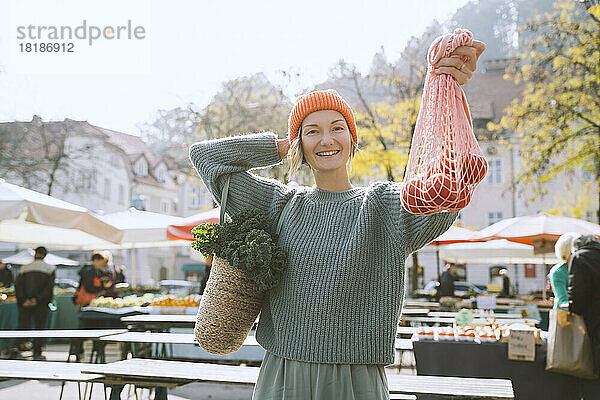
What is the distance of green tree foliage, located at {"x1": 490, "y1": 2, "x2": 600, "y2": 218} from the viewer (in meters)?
16.9

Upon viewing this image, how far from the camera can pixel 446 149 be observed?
191cm

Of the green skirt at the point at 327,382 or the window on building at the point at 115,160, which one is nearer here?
the green skirt at the point at 327,382

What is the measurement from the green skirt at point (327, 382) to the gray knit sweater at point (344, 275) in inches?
1.4

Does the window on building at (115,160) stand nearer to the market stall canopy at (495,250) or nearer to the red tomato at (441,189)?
the market stall canopy at (495,250)

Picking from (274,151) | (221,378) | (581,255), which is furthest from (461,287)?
(274,151)

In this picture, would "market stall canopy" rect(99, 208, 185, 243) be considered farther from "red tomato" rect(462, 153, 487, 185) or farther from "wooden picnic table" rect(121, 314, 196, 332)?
"red tomato" rect(462, 153, 487, 185)

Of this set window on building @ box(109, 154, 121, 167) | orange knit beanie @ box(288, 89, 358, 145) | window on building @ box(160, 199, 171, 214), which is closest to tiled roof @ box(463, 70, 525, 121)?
window on building @ box(109, 154, 121, 167)

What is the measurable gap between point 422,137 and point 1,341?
31.8 ft

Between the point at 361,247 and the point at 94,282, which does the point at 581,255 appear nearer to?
the point at 361,247

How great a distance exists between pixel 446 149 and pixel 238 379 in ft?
11.0

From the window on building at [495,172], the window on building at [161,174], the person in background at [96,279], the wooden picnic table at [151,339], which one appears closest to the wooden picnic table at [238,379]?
the wooden picnic table at [151,339]

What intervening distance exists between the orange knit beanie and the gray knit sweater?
0.28m

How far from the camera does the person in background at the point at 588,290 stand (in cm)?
612

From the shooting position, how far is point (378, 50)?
68.5ft
